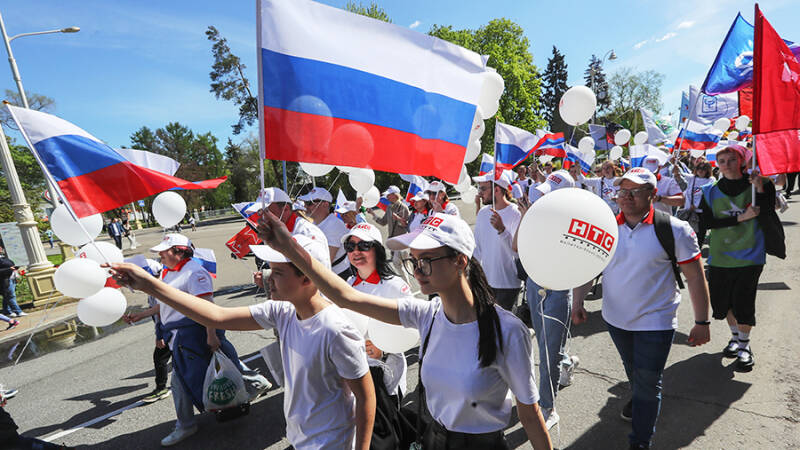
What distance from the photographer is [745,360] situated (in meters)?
3.87

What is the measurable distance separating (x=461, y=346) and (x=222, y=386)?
2694 millimetres

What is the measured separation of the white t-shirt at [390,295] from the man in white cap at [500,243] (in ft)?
4.33

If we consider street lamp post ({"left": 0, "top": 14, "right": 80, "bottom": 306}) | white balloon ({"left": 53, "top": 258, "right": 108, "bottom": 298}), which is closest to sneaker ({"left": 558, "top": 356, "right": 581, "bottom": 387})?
white balloon ({"left": 53, "top": 258, "right": 108, "bottom": 298})

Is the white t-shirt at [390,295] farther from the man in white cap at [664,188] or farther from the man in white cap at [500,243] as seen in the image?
the man in white cap at [664,188]

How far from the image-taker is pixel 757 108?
3293 mm

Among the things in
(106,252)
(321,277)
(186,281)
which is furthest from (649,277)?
(106,252)

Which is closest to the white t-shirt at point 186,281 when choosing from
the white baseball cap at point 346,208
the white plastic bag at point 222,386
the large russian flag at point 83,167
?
the white plastic bag at point 222,386

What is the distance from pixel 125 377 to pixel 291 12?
18.3 feet

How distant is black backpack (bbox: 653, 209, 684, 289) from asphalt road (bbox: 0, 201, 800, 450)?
1.44 metres

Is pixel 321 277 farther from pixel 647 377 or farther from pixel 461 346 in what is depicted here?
pixel 647 377

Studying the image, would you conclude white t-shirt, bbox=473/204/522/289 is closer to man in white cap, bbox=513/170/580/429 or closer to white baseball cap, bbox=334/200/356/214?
man in white cap, bbox=513/170/580/429

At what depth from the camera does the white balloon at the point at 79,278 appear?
2732 mm

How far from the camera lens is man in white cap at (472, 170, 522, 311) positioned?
3.90 meters

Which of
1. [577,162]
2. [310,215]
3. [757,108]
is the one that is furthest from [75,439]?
[577,162]
